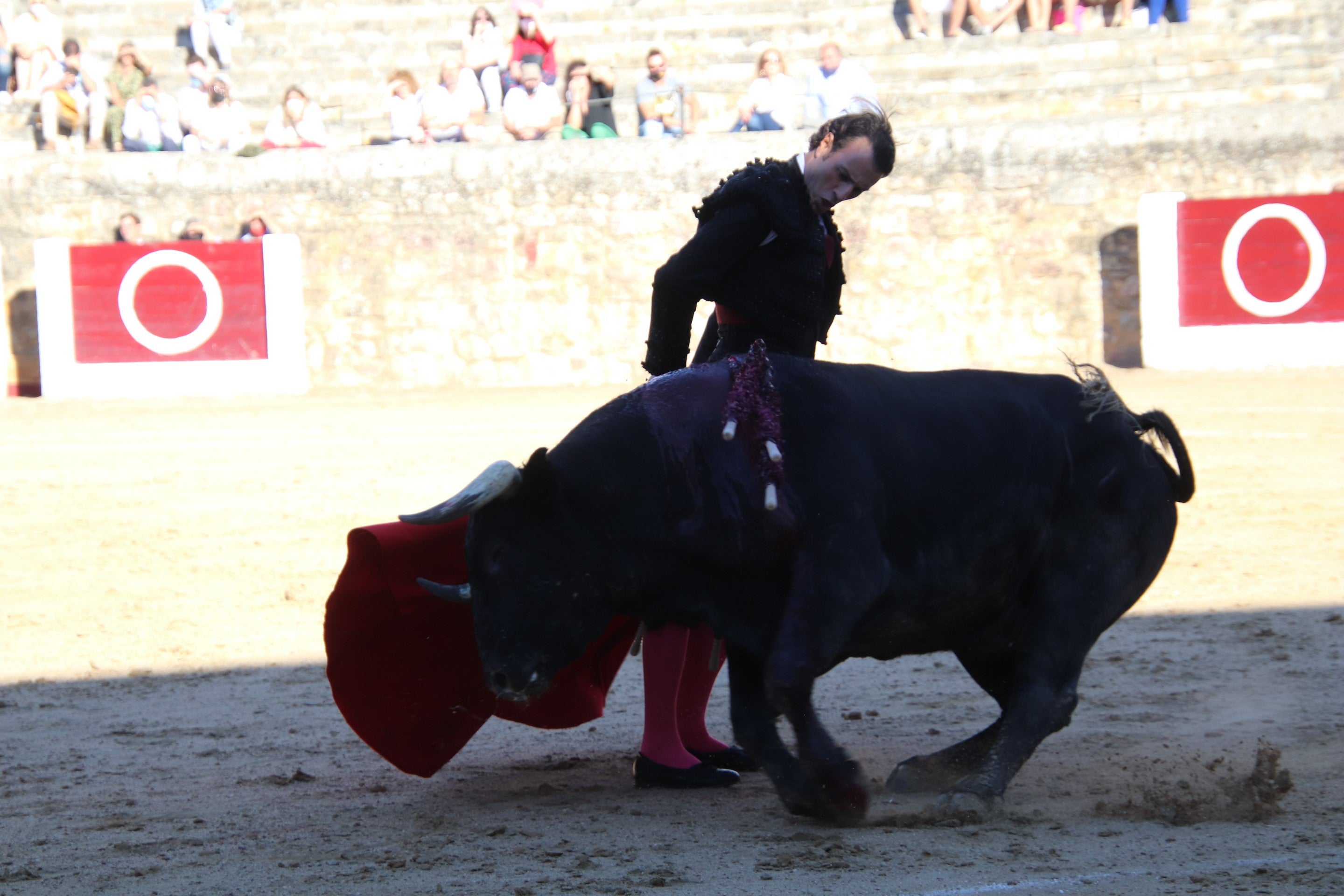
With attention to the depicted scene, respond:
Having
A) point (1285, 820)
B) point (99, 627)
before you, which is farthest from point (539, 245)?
point (1285, 820)

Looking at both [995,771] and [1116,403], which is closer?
[995,771]

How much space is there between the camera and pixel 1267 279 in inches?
414

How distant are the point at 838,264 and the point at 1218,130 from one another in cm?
904

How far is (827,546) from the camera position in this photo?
2.44 m

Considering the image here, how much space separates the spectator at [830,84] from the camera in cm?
1125

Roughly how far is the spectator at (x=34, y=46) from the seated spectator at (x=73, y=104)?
A: 0.31 metres

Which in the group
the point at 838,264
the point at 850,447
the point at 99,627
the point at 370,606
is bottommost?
the point at 99,627

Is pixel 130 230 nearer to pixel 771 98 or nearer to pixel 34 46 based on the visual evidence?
pixel 34 46

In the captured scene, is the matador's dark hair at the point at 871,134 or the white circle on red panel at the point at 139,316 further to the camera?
the white circle on red panel at the point at 139,316

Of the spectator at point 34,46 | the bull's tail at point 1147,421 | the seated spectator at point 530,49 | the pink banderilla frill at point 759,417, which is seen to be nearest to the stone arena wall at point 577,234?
the seated spectator at point 530,49

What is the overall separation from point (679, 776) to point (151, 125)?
10.5 m

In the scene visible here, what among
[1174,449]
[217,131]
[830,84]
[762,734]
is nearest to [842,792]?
[762,734]

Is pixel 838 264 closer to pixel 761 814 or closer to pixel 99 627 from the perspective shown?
pixel 761 814

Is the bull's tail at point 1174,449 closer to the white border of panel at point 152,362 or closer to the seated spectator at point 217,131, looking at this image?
the white border of panel at point 152,362
